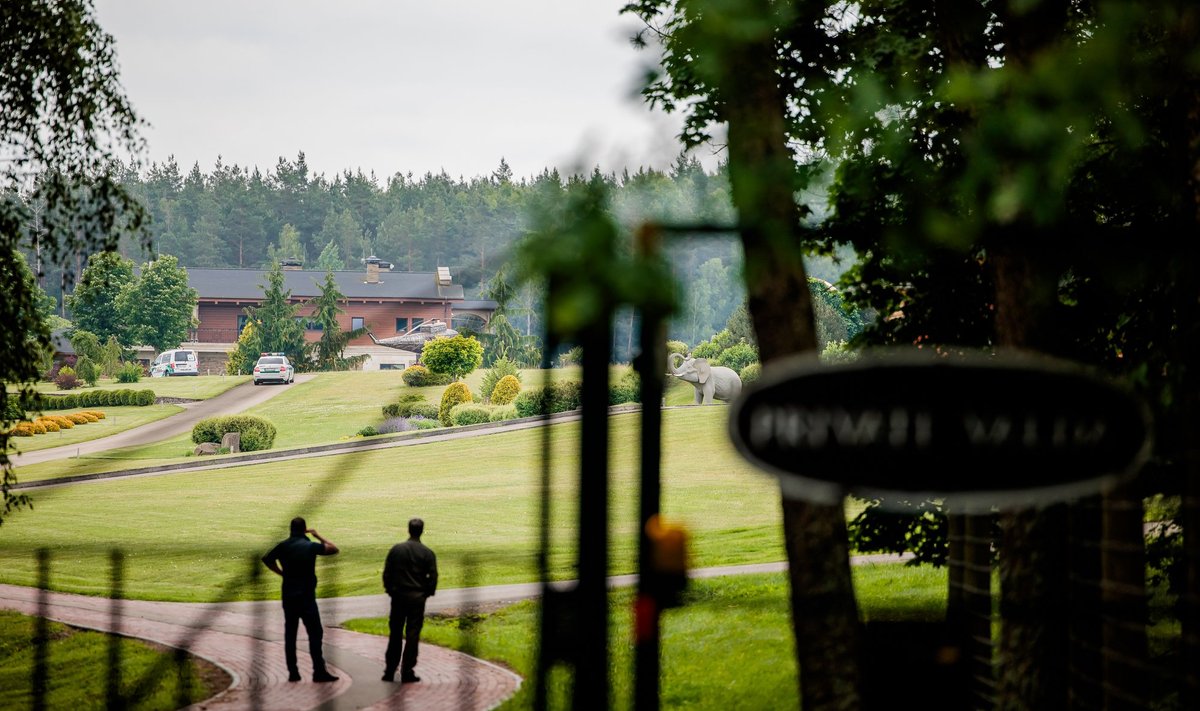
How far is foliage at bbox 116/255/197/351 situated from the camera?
56.9 metres

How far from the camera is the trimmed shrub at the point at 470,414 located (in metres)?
43.0

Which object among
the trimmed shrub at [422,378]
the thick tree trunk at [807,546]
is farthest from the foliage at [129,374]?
the thick tree trunk at [807,546]

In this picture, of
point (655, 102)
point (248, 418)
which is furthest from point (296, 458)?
point (655, 102)

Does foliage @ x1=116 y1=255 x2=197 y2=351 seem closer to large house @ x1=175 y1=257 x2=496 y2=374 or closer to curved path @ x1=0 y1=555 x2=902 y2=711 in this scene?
large house @ x1=175 y1=257 x2=496 y2=374

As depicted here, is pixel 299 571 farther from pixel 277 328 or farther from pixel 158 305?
pixel 158 305

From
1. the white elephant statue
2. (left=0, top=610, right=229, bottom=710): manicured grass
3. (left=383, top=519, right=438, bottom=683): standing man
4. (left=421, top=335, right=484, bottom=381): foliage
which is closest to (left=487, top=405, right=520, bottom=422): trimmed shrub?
(left=421, top=335, right=484, bottom=381): foliage

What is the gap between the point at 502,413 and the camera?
4378 centimetres

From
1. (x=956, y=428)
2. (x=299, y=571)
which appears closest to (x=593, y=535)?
(x=956, y=428)

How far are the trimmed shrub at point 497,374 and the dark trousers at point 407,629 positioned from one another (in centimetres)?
3250

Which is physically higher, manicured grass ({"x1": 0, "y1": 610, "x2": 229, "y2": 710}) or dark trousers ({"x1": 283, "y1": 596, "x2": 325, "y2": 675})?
dark trousers ({"x1": 283, "y1": 596, "x2": 325, "y2": 675})

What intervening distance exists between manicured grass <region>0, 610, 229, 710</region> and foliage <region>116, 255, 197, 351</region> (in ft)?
141

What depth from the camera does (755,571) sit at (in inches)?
800

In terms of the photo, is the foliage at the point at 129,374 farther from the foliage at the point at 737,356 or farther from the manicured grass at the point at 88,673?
the manicured grass at the point at 88,673

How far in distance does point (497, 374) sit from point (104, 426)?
628 inches
